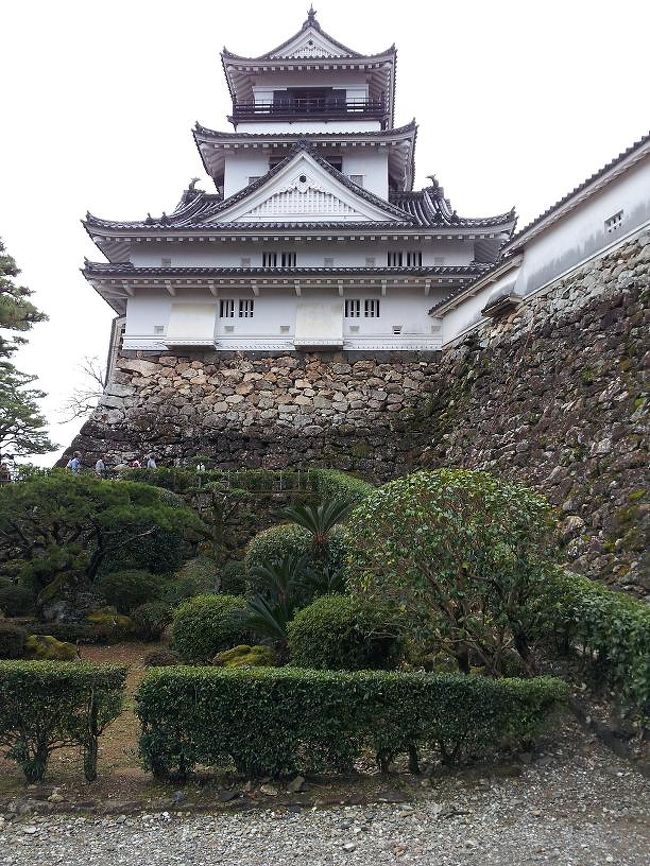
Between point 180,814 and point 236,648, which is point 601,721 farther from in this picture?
point 236,648

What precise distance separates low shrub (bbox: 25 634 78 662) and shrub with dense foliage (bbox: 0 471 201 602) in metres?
1.74

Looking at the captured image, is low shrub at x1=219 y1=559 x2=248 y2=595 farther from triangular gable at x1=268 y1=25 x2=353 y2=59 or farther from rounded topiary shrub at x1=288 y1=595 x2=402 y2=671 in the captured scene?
triangular gable at x1=268 y1=25 x2=353 y2=59

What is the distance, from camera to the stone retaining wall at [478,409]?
937 cm

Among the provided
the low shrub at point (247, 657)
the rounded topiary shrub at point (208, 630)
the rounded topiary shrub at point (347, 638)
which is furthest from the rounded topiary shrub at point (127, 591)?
the rounded topiary shrub at point (347, 638)

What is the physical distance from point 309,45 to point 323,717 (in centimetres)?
2844

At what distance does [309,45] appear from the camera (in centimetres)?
2667

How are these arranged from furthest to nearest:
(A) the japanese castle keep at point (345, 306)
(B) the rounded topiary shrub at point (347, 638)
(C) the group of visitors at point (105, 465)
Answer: (C) the group of visitors at point (105, 465), (A) the japanese castle keep at point (345, 306), (B) the rounded topiary shrub at point (347, 638)

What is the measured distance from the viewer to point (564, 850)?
4.60 m

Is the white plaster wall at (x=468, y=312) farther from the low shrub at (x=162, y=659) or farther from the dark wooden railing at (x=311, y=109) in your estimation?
the low shrub at (x=162, y=659)

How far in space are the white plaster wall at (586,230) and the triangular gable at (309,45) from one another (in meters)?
17.1

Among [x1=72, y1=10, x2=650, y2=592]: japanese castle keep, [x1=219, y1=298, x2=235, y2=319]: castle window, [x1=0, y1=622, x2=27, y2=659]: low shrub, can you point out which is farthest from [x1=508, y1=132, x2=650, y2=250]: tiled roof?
[x1=0, y1=622, x2=27, y2=659]: low shrub

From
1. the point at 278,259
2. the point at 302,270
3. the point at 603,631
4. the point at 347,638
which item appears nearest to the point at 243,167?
the point at 278,259

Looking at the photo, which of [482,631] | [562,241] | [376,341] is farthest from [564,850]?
[376,341]

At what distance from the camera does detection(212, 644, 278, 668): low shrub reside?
8.34 m
